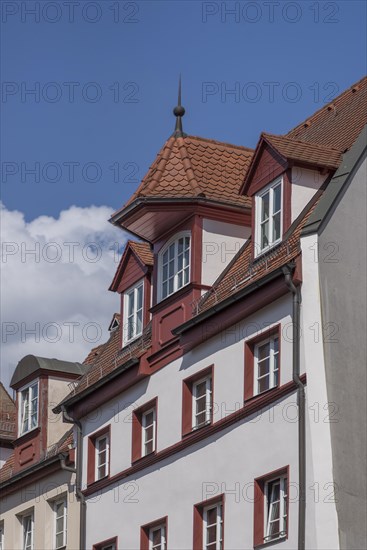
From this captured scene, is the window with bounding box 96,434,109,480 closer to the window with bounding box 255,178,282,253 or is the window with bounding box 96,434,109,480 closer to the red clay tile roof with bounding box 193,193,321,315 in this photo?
the red clay tile roof with bounding box 193,193,321,315

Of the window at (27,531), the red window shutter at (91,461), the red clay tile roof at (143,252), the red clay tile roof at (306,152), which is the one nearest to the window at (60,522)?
the window at (27,531)

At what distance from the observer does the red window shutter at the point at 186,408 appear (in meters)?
37.5

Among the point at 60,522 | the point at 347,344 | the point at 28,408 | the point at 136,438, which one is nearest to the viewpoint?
the point at 347,344

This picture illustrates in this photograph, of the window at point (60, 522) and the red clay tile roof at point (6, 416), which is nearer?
the window at point (60, 522)

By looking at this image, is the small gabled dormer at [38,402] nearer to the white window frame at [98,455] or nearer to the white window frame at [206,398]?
the white window frame at [98,455]

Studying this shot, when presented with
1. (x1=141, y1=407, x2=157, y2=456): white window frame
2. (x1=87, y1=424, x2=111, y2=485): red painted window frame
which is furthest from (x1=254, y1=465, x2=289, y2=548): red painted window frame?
(x1=87, y1=424, x2=111, y2=485): red painted window frame

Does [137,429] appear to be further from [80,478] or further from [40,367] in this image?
[40,367]

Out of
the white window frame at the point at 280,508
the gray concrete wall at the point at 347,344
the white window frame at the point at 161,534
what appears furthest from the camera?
the white window frame at the point at 161,534

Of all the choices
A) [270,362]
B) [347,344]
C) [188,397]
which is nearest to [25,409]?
[188,397]

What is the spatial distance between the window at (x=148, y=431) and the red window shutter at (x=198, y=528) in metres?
3.36

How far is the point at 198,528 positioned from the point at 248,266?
6078 mm

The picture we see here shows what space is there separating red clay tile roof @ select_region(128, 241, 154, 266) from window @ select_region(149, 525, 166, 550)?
742cm

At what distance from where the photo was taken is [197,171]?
132 ft

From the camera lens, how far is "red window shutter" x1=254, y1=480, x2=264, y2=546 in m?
33.5
